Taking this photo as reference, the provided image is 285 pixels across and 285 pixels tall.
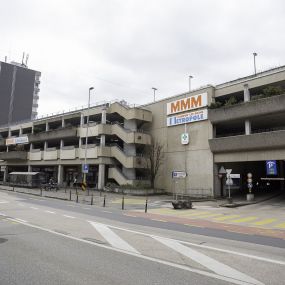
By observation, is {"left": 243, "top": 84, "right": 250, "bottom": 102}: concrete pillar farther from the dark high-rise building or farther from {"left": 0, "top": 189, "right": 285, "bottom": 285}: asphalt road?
the dark high-rise building

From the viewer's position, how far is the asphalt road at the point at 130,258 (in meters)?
6.48

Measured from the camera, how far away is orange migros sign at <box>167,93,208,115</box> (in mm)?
40125

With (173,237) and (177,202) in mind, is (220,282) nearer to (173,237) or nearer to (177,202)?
(173,237)

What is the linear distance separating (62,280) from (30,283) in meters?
0.57

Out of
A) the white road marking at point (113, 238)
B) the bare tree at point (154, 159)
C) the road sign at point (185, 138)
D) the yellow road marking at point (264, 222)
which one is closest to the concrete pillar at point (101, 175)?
the bare tree at point (154, 159)

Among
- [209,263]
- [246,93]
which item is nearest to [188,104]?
[246,93]

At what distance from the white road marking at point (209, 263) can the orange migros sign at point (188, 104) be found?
1229 inches

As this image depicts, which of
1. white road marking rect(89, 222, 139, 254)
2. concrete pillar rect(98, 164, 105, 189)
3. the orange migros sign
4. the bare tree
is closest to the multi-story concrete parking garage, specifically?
concrete pillar rect(98, 164, 105, 189)

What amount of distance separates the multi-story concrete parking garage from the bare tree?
1.71ft

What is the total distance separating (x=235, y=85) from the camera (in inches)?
1495

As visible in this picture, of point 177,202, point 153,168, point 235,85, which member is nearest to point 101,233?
point 177,202

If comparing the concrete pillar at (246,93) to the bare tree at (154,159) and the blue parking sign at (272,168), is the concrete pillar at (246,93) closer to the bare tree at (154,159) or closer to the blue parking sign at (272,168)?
the blue parking sign at (272,168)

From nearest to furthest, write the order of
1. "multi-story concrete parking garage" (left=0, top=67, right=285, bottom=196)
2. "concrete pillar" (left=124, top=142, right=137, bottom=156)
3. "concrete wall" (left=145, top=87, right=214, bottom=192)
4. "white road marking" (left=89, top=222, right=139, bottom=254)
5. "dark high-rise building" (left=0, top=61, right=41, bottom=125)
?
1. "white road marking" (left=89, top=222, right=139, bottom=254)
2. "multi-story concrete parking garage" (left=0, top=67, right=285, bottom=196)
3. "concrete wall" (left=145, top=87, right=214, bottom=192)
4. "concrete pillar" (left=124, top=142, right=137, bottom=156)
5. "dark high-rise building" (left=0, top=61, right=41, bottom=125)

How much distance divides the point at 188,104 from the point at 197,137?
4.54 metres
